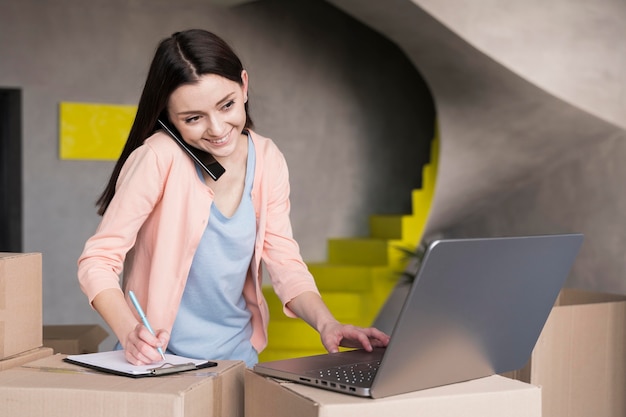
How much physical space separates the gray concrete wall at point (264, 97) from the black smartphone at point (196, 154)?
3.58 metres

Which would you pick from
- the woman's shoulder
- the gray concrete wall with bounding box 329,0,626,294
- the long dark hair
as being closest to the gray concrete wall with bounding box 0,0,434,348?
the gray concrete wall with bounding box 329,0,626,294

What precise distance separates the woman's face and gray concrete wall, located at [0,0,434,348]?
11.9 feet

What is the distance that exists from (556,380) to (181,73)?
43.0 inches

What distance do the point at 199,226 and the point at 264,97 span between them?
4128mm

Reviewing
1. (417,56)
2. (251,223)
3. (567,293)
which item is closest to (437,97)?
(417,56)

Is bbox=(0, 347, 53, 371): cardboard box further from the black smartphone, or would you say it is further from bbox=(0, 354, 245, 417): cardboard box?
the black smartphone

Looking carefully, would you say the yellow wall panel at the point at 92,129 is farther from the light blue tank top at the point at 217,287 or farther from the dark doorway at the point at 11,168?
the light blue tank top at the point at 217,287

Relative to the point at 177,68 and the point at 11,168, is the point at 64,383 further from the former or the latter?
the point at 11,168

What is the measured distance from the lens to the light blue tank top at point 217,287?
1.50m

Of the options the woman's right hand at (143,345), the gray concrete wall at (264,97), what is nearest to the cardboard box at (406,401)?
the woman's right hand at (143,345)

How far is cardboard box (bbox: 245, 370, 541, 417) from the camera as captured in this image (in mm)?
925

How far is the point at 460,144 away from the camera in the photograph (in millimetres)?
4621

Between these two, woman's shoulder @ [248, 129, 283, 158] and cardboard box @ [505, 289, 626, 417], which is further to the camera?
cardboard box @ [505, 289, 626, 417]

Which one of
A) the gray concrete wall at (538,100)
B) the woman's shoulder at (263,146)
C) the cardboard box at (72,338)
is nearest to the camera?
the woman's shoulder at (263,146)
